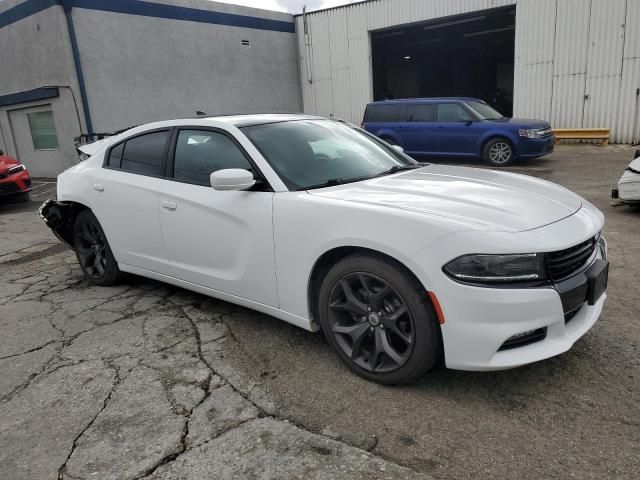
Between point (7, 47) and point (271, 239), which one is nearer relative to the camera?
point (271, 239)

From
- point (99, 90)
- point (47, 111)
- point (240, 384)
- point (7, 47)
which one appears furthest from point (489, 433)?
point (7, 47)

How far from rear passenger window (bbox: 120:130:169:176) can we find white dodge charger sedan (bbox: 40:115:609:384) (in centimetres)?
1

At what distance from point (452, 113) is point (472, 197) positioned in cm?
1030

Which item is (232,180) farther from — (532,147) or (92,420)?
(532,147)

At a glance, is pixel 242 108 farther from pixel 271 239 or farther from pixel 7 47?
pixel 271 239

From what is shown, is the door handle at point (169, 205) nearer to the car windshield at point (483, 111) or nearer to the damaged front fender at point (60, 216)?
the damaged front fender at point (60, 216)

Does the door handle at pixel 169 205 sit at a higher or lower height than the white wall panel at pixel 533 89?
lower

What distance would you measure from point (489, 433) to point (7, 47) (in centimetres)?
1774

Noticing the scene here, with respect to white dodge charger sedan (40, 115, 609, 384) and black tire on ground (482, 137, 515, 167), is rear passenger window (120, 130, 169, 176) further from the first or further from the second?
black tire on ground (482, 137, 515, 167)

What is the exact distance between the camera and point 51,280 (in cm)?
516

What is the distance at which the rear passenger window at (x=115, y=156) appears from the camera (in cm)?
440

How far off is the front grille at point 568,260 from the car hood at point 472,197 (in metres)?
0.18

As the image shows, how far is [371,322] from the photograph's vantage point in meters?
2.79

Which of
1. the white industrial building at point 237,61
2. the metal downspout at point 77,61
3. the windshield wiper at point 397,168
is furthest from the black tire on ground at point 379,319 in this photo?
the white industrial building at point 237,61
